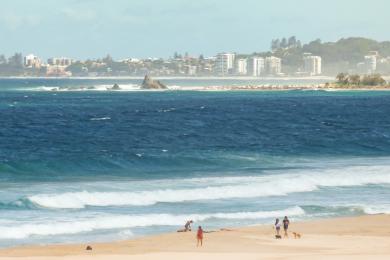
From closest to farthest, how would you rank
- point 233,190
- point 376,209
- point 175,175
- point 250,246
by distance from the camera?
point 250,246
point 376,209
point 233,190
point 175,175

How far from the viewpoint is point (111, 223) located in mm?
40938

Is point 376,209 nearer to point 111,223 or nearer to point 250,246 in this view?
point 250,246

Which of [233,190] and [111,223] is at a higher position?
[111,223]

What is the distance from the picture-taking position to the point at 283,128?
328 ft

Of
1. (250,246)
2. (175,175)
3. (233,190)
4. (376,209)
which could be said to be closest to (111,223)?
(250,246)

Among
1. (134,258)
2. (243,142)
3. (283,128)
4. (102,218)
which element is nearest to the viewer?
(134,258)

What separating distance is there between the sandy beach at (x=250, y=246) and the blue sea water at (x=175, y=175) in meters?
1.94

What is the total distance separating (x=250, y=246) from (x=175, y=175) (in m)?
22.0

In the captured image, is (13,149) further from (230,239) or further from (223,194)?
(230,239)

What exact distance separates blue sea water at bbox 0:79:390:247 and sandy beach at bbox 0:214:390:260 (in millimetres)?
1942

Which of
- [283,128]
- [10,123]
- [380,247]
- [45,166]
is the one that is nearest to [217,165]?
[45,166]

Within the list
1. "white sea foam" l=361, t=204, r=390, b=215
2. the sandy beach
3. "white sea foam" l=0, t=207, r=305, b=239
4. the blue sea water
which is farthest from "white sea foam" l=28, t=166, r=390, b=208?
the sandy beach

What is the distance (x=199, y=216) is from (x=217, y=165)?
21354 mm

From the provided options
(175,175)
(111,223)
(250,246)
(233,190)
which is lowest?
(175,175)
